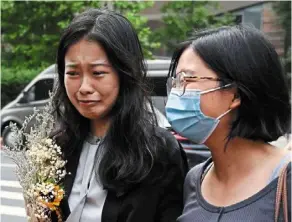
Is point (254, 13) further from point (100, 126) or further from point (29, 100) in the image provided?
point (100, 126)

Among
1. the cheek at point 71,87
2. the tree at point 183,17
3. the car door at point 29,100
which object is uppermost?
the cheek at point 71,87

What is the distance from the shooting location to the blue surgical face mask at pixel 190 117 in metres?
1.78

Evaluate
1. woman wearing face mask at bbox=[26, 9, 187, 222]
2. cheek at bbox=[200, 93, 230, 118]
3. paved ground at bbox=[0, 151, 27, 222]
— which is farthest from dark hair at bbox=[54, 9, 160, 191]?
paved ground at bbox=[0, 151, 27, 222]

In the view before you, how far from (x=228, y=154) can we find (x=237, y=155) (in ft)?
0.10

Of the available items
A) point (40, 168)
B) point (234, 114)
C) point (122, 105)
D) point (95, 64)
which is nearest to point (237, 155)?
point (234, 114)

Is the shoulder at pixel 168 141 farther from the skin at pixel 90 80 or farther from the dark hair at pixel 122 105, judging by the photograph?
the skin at pixel 90 80

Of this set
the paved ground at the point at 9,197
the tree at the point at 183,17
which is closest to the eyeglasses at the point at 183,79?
the paved ground at the point at 9,197

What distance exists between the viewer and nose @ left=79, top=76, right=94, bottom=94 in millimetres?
1931

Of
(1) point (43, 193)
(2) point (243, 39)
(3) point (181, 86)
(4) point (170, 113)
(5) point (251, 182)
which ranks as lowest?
(1) point (43, 193)

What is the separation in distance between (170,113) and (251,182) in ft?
1.33

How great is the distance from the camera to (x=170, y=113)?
6.27 feet

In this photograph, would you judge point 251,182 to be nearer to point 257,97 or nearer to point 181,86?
point 257,97

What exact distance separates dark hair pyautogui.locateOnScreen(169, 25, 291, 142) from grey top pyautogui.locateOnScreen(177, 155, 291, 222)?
0.52 ft

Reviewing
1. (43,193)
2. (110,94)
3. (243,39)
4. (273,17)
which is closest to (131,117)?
(110,94)
